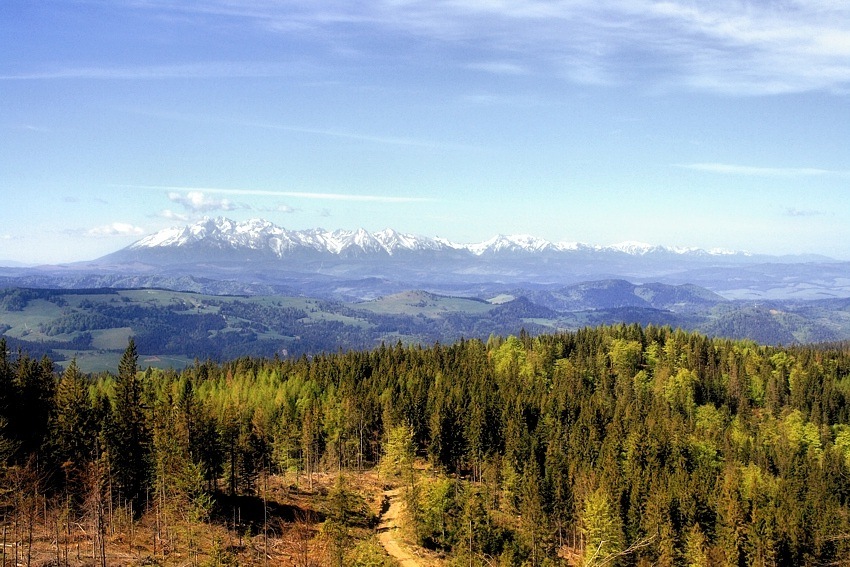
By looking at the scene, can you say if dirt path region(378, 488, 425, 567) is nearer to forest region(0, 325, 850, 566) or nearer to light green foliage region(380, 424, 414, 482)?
forest region(0, 325, 850, 566)

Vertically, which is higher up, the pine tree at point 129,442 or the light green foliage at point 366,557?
the pine tree at point 129,442

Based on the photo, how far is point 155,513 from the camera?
69.9 m

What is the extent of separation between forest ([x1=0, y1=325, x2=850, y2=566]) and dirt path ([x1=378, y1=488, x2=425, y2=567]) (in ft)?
4.71

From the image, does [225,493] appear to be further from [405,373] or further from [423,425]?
[405,373]

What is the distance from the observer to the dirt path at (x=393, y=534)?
239 ft

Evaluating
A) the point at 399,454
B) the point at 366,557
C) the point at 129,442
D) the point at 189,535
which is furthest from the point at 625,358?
the point at 189,535

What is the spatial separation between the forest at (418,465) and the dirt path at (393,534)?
144 cm

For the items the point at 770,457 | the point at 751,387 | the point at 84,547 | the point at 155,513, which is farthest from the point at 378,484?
the point at 751,387

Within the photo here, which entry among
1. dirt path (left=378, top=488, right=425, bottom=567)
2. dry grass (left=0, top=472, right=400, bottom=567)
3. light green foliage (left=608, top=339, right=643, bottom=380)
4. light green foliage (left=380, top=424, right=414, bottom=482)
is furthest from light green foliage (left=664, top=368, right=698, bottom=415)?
dry grass (left=0, top=472, right=400, bottom=567)

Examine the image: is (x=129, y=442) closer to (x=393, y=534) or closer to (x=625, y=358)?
(x=393, y=534)

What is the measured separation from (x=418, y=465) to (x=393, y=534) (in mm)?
30254

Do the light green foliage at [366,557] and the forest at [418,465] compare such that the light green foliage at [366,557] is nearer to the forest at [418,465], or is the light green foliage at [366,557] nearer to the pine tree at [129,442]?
the forest at [418,465]

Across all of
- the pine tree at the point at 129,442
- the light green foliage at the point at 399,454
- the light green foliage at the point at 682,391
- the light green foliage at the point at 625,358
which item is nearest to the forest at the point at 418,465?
the pine tree at the point at 129,442

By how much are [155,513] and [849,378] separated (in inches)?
7002
